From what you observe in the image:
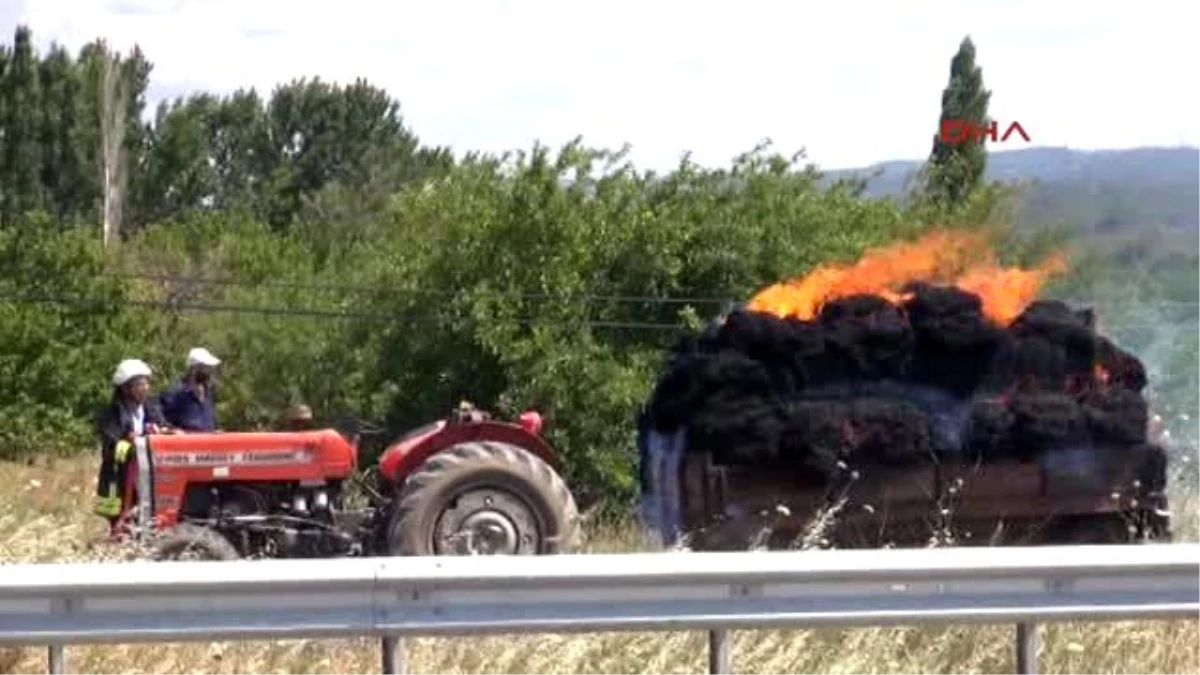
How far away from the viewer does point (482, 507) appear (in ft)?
46.0

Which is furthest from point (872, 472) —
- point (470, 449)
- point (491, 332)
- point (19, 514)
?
point (491, 332)

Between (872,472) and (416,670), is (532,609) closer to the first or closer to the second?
(416,670)

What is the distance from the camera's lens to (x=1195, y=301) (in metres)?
19.0

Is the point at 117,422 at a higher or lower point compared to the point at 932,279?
lower

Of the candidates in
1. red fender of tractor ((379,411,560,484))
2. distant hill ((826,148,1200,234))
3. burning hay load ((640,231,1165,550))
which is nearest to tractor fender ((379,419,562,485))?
red fender of tractor ((379,411,560,484))

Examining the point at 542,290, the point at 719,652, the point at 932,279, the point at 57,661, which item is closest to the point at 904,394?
the point at 932,279

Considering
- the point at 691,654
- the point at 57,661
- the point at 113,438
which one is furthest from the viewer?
the point at 113,438

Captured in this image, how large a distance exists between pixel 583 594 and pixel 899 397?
6306 mm

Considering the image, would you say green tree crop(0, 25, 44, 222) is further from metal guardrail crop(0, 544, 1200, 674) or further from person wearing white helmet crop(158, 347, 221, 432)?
metal guardrail crop(0, 544, 1200, 674)

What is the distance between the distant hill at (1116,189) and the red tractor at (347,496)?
5527mm

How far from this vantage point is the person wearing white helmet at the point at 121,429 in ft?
47.4

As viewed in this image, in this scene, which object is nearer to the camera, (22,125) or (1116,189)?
(1116,189)

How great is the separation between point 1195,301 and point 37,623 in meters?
13.4

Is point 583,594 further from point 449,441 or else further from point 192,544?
point 449,441
